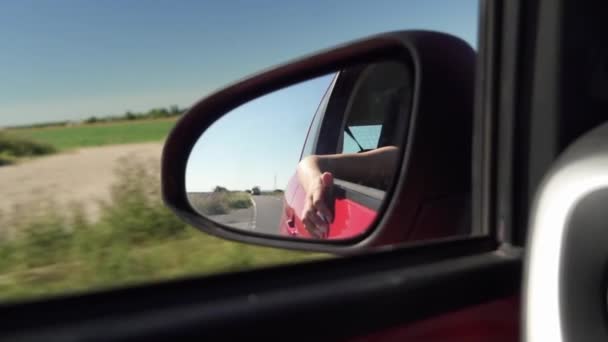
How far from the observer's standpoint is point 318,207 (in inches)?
95.0

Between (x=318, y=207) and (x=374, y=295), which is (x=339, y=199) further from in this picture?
(x=374, y=295)

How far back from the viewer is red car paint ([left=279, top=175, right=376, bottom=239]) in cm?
231

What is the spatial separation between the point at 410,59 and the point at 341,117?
414 millimetres

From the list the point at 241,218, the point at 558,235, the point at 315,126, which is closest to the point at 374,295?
the point at 558,235

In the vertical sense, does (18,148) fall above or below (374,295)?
above

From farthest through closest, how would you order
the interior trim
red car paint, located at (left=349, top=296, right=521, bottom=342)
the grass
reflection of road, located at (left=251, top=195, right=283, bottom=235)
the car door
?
the grass
reflection of road, located at (left=251, top=195, right=283, bottom=235)
red car paint, located at (left=349, top=296, right=521, bottom=342)
the interior trim
the car door

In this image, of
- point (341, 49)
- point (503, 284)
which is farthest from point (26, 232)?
point (503, 284)

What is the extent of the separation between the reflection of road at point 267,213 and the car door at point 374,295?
0.56 m

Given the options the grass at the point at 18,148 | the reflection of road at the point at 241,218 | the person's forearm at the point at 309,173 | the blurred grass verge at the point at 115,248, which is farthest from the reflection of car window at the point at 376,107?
the grass at the point at 18,148

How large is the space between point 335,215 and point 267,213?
24cm

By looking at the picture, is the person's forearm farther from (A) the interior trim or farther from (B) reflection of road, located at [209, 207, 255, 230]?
(A) the interior trim

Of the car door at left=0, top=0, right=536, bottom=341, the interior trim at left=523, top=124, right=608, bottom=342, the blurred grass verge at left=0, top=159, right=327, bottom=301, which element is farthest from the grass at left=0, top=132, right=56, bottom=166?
the interior trim at left=523, top=124, right=608, bottom=342

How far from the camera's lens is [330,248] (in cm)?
204

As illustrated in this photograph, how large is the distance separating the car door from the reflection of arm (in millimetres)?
303
